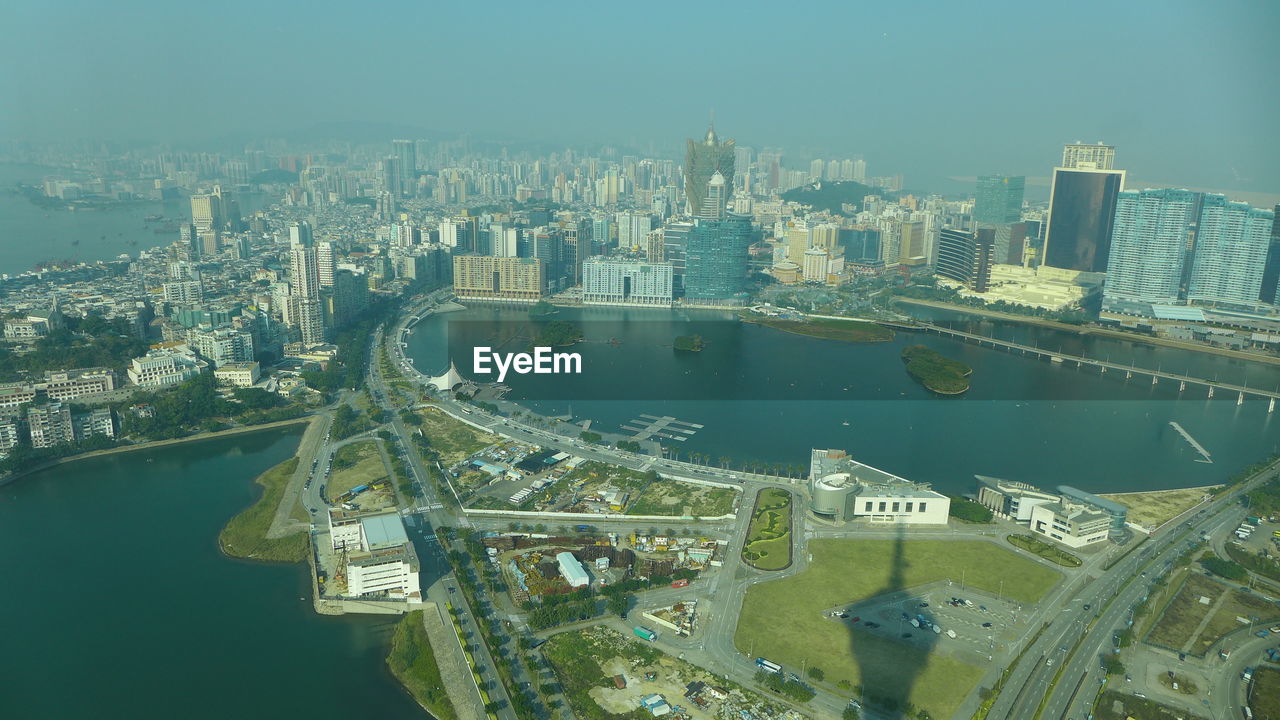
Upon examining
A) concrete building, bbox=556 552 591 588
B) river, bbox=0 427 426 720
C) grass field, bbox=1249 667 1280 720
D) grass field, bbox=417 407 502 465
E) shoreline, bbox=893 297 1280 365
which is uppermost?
shoreline, bbox=893 297 1280 365

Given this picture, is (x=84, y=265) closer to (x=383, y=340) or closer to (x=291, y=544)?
(x=383, y=340)

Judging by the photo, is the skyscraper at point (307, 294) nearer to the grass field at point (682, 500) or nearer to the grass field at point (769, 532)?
the grass field at point (682, 500)

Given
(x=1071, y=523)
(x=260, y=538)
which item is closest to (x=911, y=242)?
(x=1071, y=523)

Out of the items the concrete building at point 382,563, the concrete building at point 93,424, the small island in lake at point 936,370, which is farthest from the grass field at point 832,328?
the concrete building at point 93,424

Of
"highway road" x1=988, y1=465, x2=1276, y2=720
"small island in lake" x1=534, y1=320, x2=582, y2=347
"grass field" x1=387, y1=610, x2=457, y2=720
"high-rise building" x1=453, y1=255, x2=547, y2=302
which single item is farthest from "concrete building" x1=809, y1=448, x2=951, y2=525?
"high-rise building" x1=453, y1=255, x2=547, y2=302

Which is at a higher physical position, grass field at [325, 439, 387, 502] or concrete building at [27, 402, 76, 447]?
concrete building at [27, 402, 76, 447]

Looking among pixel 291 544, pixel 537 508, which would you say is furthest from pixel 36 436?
pixel 537 508

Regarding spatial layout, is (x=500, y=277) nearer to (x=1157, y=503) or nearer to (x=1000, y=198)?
(x=1157, y=503)
